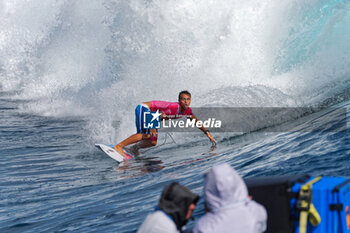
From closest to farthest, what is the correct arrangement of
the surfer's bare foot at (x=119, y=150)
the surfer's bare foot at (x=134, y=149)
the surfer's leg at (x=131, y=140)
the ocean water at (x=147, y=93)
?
the ocean water at (x=147, y=93)
the surfer's bare foot at (x=119, y=150)
the surfer's leg at (x=131, y=140)
the surfer's bare foot at (x=134, y=149)

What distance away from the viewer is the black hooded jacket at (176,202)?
309 centimetres

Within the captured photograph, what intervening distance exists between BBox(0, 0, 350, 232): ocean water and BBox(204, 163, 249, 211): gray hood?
2.02m

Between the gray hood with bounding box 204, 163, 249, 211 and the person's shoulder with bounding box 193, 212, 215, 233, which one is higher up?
the gray hood with bounding box 204, 163, 249, 211

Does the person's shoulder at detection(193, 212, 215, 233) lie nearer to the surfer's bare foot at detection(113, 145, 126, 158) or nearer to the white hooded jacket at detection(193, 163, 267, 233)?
the white hooded jacket at detection(193, 163, 267, 233)

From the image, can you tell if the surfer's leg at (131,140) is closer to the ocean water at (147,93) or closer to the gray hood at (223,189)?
the ocean water at (147,93)

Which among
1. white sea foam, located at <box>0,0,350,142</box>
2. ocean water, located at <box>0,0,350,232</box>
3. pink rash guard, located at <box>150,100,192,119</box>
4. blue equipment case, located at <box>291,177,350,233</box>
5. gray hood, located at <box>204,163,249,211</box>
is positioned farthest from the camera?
white sea foam, located at <box>0,0,350,142</box>

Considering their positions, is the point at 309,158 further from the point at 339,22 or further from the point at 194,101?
the point at 339,22

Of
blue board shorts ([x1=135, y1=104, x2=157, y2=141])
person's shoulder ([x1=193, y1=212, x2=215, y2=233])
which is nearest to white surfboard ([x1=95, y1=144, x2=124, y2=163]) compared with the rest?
blue board shorts ([x1=135, y1=104, x2=157, y2=141])

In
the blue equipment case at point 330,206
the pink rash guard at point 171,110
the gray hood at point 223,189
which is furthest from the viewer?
the pink rash guard at point 171,110

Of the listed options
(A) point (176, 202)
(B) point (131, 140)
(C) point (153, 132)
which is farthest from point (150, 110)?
(A) point (176, 202)

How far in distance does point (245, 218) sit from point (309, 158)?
3449 millimetres

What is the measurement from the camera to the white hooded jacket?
3.06m

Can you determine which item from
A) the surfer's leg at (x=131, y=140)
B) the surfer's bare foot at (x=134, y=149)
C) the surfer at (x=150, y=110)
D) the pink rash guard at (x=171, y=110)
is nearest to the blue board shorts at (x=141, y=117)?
the surfer at (x=150, y=110)

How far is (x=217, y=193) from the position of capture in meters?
3.08
